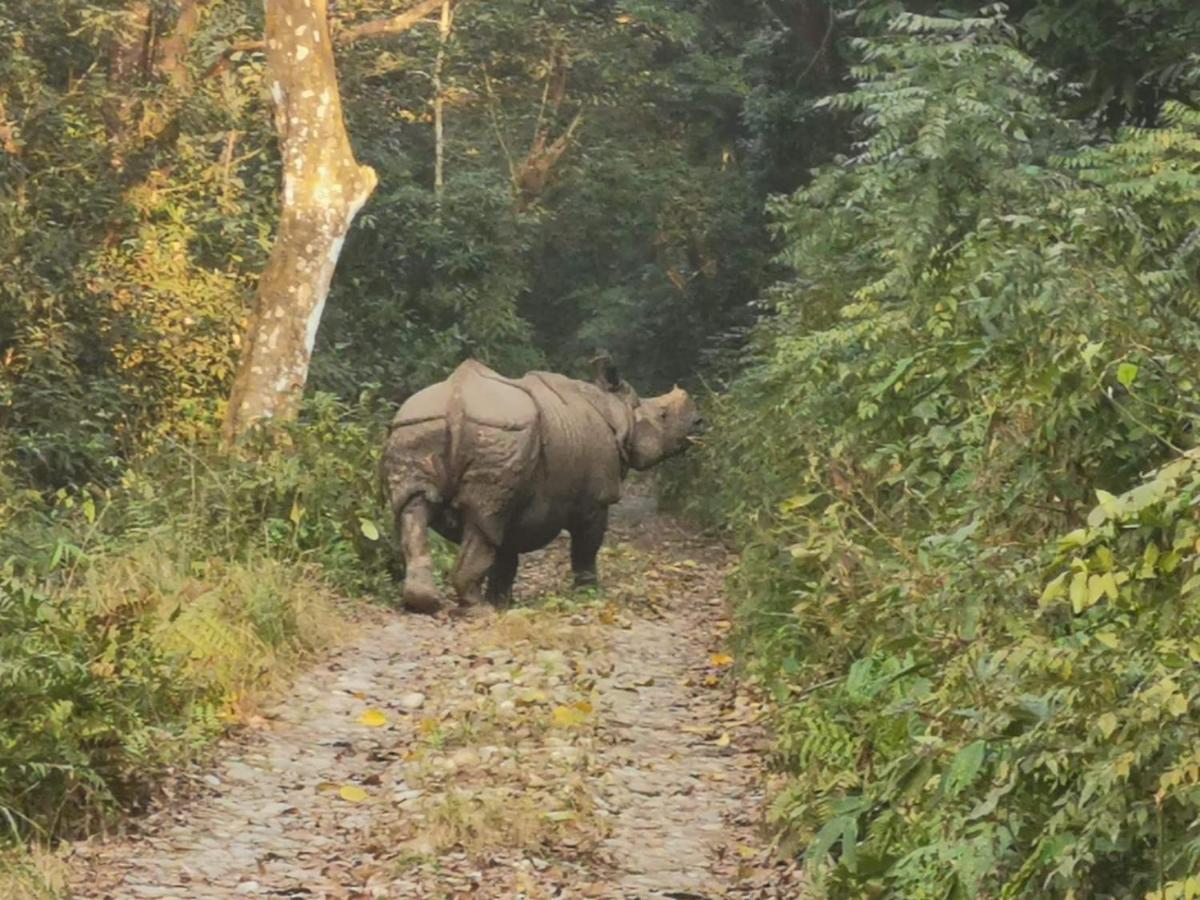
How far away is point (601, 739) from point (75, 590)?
→ 304 centimetres

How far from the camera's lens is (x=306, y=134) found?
1409cm

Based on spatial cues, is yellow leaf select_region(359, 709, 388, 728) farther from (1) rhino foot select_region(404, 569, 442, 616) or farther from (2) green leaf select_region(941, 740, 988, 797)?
(2) green leaf select_region(941, 740, 988, 797)

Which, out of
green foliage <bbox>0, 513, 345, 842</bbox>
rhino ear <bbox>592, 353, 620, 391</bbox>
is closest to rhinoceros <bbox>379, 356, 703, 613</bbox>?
rhino ear <bbox>592, 353, 620, 391</bbox>

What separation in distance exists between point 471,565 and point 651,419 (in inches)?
123

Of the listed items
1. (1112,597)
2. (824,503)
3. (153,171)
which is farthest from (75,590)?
(153,171)

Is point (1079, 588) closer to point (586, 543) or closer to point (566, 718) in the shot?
point (566, 718)

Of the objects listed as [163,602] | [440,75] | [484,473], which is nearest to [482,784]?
[163,602]

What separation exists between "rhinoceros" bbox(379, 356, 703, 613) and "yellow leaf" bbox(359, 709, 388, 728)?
2.99m

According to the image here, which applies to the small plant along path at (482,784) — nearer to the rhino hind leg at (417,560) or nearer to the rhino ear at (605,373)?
the rhino hind leg at (417,560)

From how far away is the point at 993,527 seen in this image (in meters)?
5.83

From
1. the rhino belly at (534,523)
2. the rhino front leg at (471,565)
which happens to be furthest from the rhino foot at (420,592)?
the rhino belly at (534,523)

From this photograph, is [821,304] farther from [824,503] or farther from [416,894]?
[416,894]

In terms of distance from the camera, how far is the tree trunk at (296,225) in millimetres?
13898

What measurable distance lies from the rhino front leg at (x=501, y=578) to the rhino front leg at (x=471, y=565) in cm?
83
